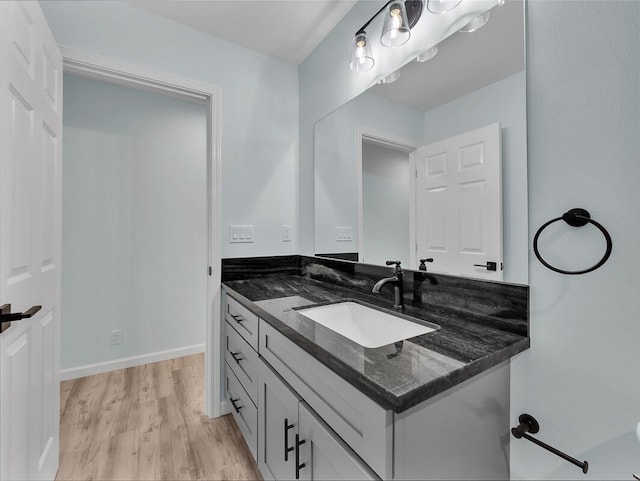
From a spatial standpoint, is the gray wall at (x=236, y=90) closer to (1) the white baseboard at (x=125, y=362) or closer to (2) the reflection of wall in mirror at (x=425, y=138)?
(2) the reflection of wall in mirror at (x=425, y=138)

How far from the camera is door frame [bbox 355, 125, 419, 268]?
129 cm

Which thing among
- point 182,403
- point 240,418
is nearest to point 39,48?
point 240,418

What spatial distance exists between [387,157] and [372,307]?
717 millimetres

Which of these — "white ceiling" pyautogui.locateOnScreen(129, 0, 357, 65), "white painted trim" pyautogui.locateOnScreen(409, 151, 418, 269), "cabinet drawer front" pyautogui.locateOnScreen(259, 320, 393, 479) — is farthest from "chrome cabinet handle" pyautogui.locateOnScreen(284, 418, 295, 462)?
"white ceiling" pyautogui.locateOnScreen(129, 0, 357, 65)

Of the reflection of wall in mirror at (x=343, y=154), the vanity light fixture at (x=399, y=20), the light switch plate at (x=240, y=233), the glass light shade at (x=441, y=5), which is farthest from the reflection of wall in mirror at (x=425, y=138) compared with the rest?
the light switch plate at (x=240, y=233)

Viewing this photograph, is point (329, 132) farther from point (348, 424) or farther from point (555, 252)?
point (348, 424)

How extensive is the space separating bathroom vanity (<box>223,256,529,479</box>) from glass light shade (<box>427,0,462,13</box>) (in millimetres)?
1025

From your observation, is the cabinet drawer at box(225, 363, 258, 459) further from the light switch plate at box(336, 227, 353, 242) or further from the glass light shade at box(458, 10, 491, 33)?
the glass light shade at box(458, 10, 491, 33)

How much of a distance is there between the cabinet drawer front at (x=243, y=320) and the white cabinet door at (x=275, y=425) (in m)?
0.14

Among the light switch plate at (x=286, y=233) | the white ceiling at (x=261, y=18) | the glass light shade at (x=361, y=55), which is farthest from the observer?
the light switch plate at (x=286, y=233)

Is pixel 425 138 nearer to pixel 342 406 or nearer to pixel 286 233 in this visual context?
pixel 342 406

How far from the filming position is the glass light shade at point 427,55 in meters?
1.21

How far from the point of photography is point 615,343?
0.74 meters

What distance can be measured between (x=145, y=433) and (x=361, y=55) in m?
2.41
